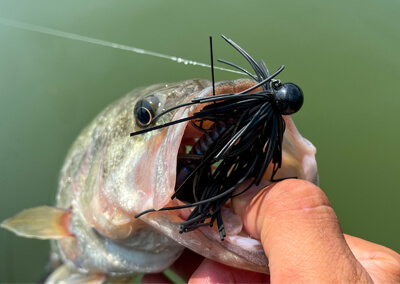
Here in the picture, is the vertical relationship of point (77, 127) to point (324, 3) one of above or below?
below

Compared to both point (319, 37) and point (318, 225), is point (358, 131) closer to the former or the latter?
point (319, 37)

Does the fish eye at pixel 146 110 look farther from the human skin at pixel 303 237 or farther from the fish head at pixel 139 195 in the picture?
the human skin at pixel 303 237

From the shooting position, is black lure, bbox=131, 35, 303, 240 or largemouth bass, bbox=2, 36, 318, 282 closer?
black lure, bbox=131, 35, 303, 240

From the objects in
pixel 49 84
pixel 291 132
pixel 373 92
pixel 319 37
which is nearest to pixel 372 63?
pixel 373 92

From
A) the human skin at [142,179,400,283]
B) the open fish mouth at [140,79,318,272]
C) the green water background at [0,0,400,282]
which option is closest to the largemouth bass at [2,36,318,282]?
the open fish mouth at [140,79,318,272]

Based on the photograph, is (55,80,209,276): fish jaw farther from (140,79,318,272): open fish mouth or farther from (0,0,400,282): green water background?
(0,0,400,282): green water background

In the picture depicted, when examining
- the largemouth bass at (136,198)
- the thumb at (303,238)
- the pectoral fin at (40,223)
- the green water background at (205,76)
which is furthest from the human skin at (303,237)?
the green water background at (205,76)

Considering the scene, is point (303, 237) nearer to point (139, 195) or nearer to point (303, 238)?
point (303, 238)
